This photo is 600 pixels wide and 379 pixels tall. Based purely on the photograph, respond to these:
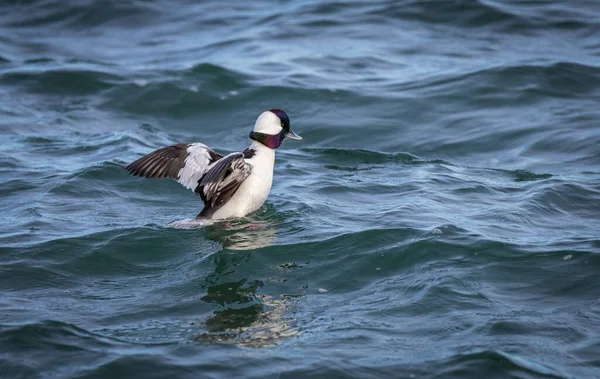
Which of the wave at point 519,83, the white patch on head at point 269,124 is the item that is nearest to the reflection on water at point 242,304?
the white patch on head at point 269,124

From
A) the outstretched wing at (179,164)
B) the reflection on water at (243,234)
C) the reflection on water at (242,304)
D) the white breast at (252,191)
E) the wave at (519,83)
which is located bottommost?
the reflection on water at (242,304)

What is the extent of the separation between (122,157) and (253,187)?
279 cm

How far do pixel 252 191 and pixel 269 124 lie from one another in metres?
0.73

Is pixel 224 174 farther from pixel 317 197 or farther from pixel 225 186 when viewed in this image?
pixel 317 197

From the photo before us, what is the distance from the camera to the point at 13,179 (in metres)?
9.91

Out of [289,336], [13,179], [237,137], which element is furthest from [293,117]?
[289,336]

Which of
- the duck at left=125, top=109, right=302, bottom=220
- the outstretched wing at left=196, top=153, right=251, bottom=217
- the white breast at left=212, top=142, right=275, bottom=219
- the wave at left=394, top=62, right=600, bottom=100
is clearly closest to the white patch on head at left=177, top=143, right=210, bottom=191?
the duck at left=125, top=109, right=302, bottom=220

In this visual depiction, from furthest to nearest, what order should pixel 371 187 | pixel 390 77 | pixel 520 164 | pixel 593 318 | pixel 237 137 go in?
pixel 390 77 < pixel 237 137 < pixel 520 164 < pixel 371 187 < pixel 593 318

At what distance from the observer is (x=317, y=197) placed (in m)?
9.39

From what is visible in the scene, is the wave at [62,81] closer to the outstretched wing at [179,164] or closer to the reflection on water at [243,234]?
the outstretched wing at [179,164]

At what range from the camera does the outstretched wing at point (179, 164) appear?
27.2 ft

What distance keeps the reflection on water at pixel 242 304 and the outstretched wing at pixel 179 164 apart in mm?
513

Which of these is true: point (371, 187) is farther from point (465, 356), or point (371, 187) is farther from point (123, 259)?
point (465, 356)

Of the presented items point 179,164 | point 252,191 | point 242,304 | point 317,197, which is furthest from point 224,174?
point 242,304
